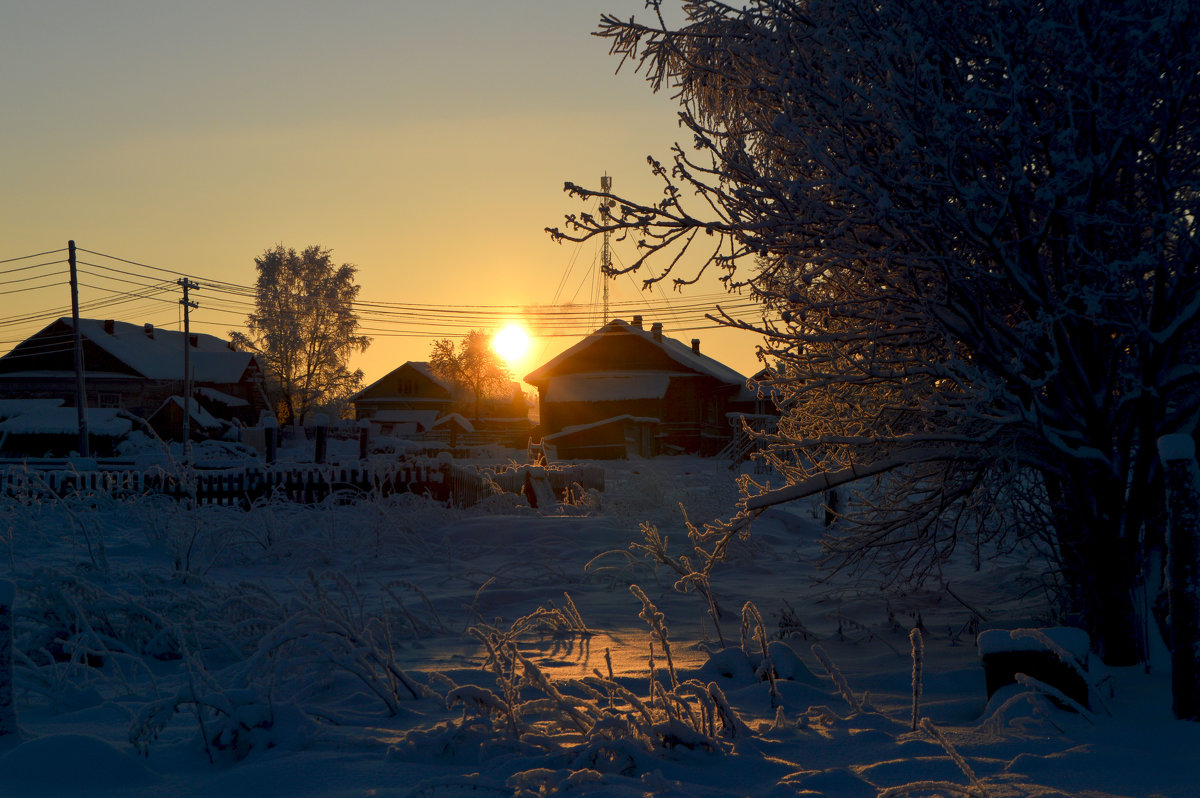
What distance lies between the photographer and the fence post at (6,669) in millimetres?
3170

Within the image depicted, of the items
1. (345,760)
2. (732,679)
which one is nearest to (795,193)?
(732,679)

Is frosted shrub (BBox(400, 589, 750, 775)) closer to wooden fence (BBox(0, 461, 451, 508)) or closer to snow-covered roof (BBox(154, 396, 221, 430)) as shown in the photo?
wooden fence (BBox(0, 461, 451, 508))

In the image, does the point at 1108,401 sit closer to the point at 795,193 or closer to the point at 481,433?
the point at 795,193

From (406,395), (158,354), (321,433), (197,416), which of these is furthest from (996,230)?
(406,395)

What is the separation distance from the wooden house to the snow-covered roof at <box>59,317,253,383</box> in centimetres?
1506

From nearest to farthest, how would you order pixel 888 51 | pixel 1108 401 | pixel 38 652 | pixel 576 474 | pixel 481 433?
pixel 888 51
pixel 1108 401
pixel 38 652
pixel 576 474
pixel 481 433

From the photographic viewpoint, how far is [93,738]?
3033mm

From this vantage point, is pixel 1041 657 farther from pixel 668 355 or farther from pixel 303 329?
pixel 303 329

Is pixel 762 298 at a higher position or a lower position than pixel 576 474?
higher

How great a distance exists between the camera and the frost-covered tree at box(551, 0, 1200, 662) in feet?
12.9

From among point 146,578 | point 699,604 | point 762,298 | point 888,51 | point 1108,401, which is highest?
point 888,51

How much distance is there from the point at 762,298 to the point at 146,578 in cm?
497

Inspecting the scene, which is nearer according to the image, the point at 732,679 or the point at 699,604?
the point at 732,679

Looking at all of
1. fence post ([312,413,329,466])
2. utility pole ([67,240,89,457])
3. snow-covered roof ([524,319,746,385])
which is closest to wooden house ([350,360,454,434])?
snow-covered roof ([524,319,746,385])
